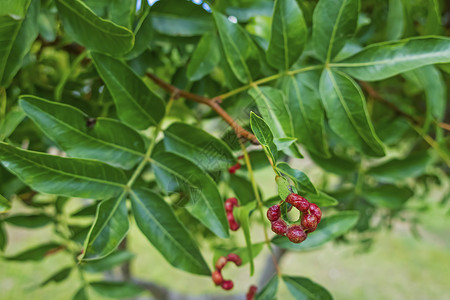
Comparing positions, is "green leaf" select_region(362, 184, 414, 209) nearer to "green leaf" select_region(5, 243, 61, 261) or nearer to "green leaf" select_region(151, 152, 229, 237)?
"green leaf" select_region(151, 152, 229, 237)

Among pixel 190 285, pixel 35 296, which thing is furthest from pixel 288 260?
pixel 35 296

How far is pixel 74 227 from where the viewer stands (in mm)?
590

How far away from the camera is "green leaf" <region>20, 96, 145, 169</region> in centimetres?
35

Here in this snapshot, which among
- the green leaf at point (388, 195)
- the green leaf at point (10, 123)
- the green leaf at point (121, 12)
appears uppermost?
the green leaf at point (121, 12)

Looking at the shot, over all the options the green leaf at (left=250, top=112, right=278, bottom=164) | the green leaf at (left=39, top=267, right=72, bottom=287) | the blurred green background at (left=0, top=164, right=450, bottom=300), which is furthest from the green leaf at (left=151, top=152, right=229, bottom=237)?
the blurred green background at (left=0, top=164, right=450, bottom=300)

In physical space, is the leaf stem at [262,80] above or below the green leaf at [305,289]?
above

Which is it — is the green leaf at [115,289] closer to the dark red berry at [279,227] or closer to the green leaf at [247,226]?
the green leaf at [247,226]

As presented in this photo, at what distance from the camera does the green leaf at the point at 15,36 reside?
34 centimetres

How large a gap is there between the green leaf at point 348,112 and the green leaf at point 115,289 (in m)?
0.44

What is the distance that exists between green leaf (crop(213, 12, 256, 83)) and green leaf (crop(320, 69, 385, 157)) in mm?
85

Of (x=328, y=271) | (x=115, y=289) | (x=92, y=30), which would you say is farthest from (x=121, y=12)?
(x=328, y=271)

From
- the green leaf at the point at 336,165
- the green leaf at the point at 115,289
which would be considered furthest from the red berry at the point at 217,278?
the green leaf at the point at 115,289

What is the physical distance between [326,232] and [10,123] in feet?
1.14

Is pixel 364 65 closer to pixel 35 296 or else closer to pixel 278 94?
pixel 278 94
